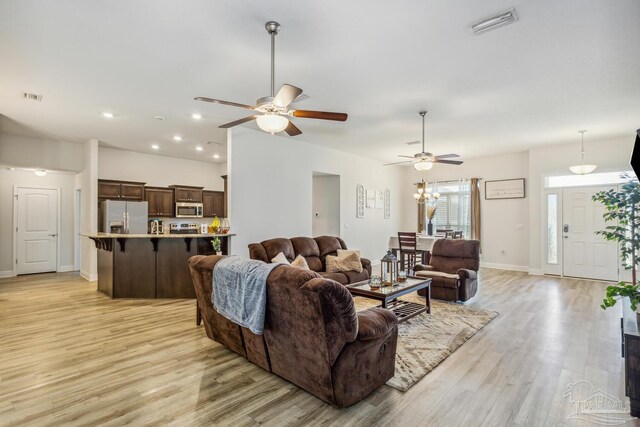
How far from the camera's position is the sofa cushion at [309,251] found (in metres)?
5.61

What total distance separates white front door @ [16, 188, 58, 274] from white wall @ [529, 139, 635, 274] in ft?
38.1

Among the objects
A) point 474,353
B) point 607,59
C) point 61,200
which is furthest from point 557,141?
point 61,200

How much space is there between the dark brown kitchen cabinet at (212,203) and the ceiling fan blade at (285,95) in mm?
6858

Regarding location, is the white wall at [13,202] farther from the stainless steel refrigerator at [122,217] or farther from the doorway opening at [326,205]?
the doorway opening at [326,205]

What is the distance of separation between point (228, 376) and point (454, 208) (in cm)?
814

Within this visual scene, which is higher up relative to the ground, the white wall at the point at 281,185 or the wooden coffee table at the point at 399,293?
the white wall at the point at 281,185

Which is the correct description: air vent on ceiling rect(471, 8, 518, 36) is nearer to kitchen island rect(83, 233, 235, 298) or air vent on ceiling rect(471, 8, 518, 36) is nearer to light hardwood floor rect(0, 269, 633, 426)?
light hardwood floor rect(0, 269, 633, 426)

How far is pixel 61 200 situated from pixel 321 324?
8.86m

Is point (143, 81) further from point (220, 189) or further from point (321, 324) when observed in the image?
point (220, 189)

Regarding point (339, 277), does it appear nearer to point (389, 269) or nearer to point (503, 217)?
point (389, 269)

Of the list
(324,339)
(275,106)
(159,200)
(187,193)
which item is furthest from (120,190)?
(324,339)

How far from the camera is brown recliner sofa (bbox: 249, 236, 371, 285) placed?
518 centimetres

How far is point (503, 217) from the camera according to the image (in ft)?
27.4

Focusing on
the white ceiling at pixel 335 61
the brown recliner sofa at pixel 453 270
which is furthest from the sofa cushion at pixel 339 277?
the white ceiling at pixel 335 61
